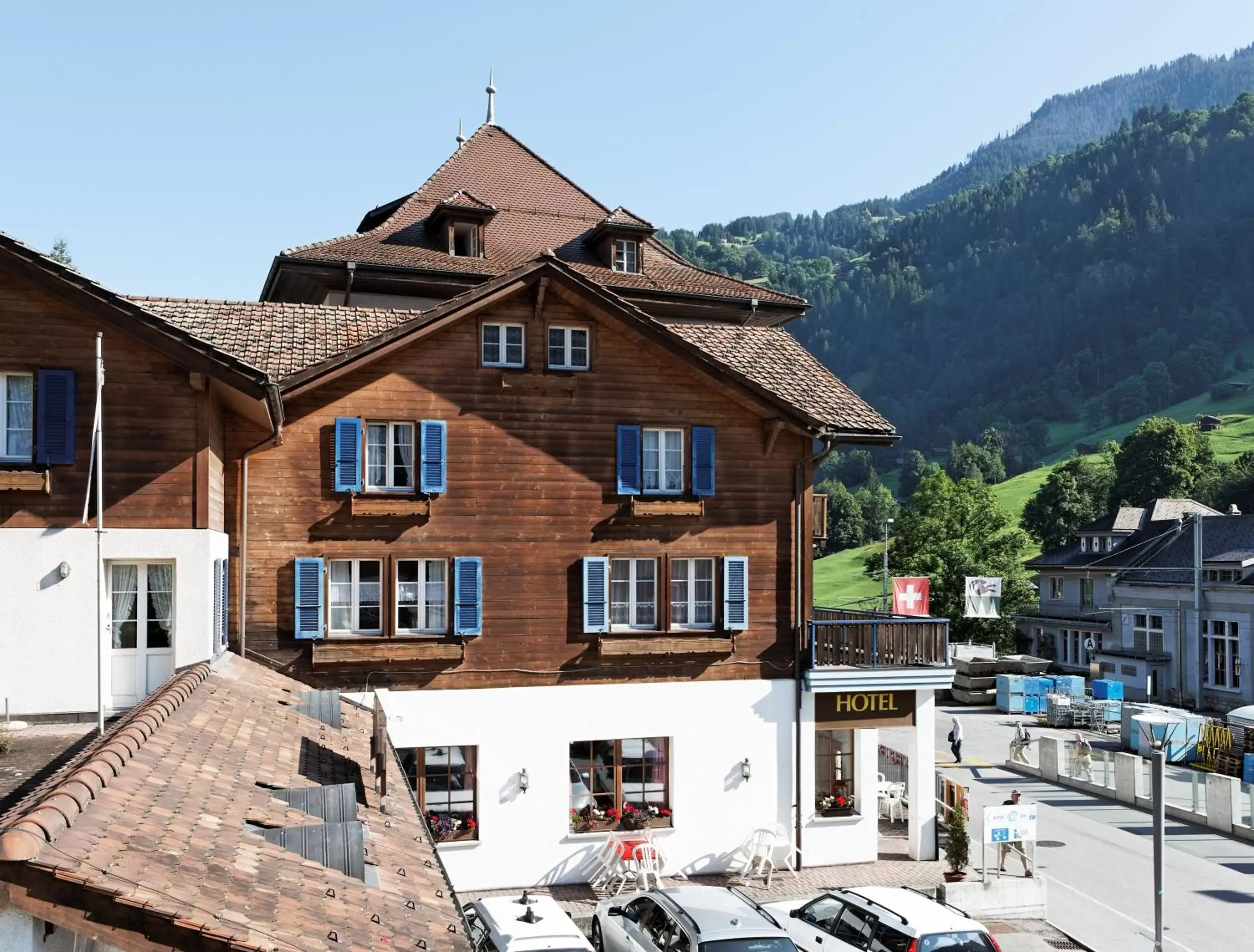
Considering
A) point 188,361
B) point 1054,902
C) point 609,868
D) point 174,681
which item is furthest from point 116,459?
point 1054,902

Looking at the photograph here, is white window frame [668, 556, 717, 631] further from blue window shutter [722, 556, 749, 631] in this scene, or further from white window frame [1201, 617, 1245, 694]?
white window frame [1201, 617, 1245, 694]

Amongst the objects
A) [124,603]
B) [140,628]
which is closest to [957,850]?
[140,628]

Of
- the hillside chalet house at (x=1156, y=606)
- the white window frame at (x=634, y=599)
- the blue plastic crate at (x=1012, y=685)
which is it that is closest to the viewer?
the white window frame at (x=634, y=599)

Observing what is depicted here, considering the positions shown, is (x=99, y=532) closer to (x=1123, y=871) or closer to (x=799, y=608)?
(x=799, y=608)

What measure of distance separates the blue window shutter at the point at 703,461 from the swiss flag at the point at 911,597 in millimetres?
5260

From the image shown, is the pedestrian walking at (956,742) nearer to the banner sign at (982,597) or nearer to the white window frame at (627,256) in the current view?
the banner sign at (982,597)

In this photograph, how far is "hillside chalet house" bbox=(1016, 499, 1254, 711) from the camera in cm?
5262

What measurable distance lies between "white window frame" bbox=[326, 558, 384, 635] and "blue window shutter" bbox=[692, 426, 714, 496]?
6.02m

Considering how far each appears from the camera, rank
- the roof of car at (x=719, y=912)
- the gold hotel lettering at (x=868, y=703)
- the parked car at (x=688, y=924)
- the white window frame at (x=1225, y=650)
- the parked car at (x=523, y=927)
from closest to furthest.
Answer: the parked car at (x=523, y=927) → the parked car at (x=688, y=924) → the roof of car at (x=719, y=912) → the gold hotel lettering at (x=868, y=703) → the white window frame at (x=1225, y=650)

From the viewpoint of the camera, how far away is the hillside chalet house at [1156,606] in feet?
173

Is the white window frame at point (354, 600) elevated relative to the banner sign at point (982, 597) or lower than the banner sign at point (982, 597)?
elevated

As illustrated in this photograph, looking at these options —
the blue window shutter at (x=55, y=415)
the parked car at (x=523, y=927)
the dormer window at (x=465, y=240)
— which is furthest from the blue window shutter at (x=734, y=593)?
the blue window shutter at (x=55, y=415)

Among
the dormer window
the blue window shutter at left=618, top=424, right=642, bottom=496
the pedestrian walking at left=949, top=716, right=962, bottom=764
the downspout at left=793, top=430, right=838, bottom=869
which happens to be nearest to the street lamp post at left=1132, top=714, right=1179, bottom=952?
the downspout at left=793, top=430, right=838, bottom=869

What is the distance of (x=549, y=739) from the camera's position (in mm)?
20984
